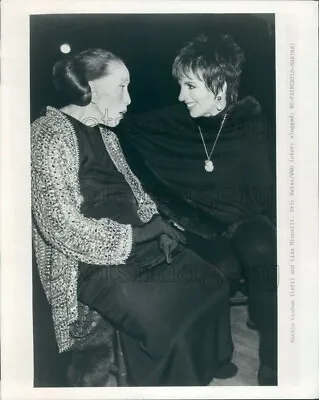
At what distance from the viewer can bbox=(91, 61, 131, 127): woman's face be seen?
0.92 m

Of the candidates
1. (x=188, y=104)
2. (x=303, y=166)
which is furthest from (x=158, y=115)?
(x=303, y=166)

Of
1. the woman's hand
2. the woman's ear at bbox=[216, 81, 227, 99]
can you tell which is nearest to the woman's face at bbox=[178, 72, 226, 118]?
the woman's ear at bbox=[216, 81, 227, 99]

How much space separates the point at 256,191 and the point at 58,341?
49 cm

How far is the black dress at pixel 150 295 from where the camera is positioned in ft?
3.00

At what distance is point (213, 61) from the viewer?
3.05 ft

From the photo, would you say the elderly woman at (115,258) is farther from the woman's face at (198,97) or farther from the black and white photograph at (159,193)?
the woman's face at (198,97)

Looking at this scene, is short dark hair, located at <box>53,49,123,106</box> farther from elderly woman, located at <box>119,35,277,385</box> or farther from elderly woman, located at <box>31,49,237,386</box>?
elderly woman, located at <box>119,35,277,385</box>

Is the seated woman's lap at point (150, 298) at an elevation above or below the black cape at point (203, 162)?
below

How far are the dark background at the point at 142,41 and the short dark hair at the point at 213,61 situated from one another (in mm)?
14

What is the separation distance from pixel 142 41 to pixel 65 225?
15.3 inches

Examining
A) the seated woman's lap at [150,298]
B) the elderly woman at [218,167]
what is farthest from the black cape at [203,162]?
the seated woman's lap at [150,298]

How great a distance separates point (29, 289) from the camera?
928 mm

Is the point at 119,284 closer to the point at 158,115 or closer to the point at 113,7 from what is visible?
the point at 158,115

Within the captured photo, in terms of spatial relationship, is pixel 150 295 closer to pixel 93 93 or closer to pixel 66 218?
pixel 66 218
